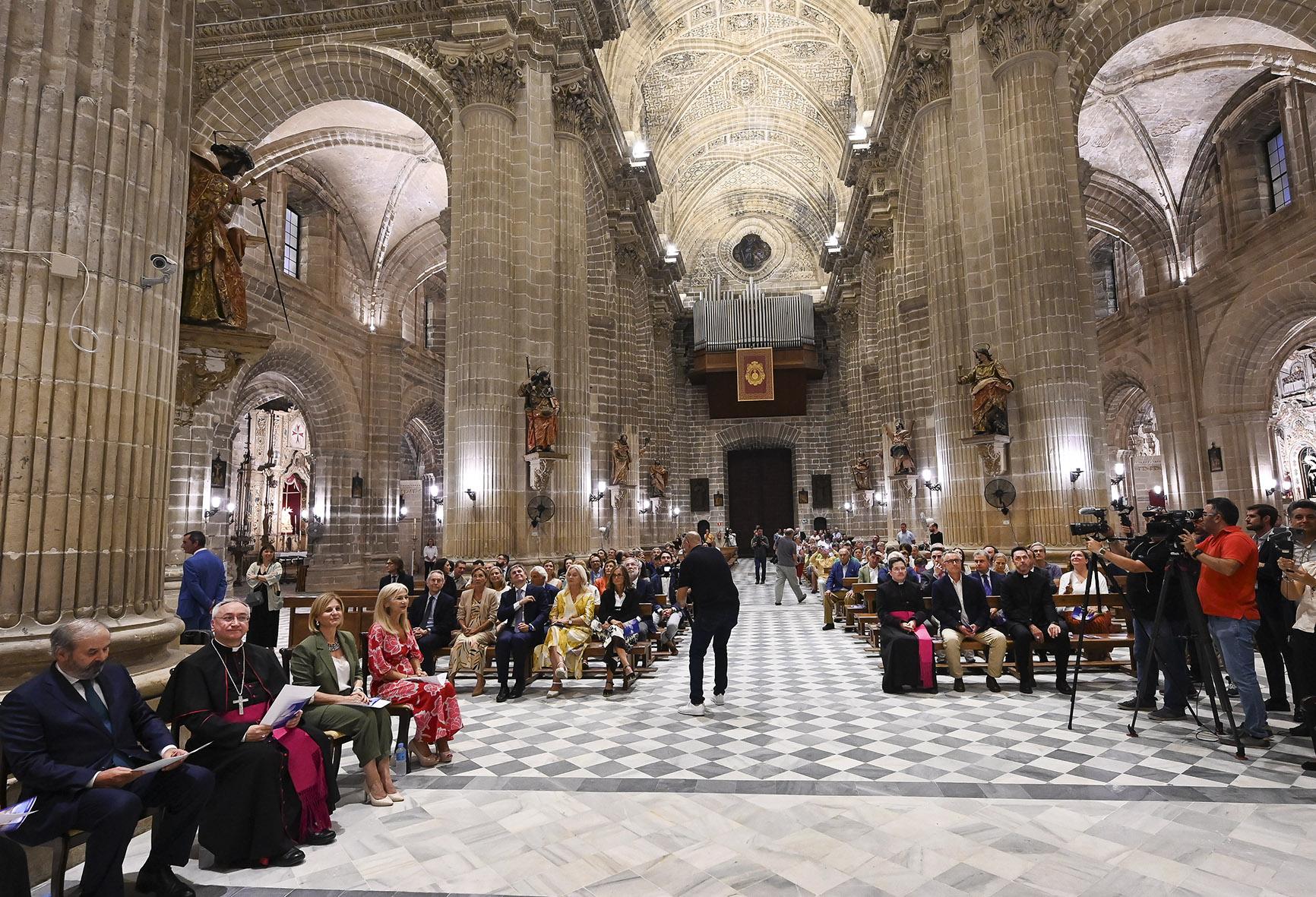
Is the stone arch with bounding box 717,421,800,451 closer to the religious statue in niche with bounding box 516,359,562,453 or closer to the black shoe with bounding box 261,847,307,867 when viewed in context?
the religious statue in niche with bounding box 516,359,562,453

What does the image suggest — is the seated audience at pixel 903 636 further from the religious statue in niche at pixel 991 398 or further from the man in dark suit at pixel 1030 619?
the religious statue in niche at pixel 991 398

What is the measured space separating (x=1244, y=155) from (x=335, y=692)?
73.5 ft

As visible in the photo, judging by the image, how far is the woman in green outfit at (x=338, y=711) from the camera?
4.20m

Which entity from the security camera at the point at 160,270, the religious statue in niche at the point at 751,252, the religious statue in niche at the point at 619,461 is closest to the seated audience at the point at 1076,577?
the security camera at the point at 160,270

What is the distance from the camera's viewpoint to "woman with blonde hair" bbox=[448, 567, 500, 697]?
7.20m

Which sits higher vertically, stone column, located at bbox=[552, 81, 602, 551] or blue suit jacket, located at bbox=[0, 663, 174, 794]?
stone column, located at bbox=[552, 81, 602, 551]

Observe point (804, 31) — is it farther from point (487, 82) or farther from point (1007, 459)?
point (1007, 459)

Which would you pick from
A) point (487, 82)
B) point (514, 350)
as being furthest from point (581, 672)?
point (487, 82)

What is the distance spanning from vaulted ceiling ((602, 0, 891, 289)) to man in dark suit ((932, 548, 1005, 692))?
1765 centimetres

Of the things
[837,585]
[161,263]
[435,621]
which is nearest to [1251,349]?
[837,585]

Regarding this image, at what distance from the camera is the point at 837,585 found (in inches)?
500

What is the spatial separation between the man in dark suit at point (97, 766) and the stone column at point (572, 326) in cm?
989

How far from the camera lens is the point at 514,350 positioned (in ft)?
41.9

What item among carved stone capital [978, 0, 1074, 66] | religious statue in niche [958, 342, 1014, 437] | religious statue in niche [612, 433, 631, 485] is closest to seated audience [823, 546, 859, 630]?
religious statue in niche [958, 342, 1014, 437]
